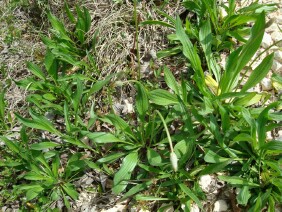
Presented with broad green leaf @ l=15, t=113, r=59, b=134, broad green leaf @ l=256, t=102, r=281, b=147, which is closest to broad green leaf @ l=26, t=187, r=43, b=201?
broad green leaf @ l=15, t=113, r=59, b=134

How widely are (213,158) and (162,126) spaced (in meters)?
0.41

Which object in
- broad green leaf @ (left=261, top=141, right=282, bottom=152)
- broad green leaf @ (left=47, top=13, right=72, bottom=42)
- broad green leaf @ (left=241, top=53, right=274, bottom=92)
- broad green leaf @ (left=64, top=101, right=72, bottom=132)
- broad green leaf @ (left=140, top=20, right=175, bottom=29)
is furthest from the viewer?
broad green leaf @ (left=47, top=13, right=72, bottom=42)

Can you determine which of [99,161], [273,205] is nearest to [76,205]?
[99,161]

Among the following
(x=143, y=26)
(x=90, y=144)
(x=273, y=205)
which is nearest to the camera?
(x=273, y=205)

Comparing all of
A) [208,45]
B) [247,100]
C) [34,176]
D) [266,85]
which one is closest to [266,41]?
[266,85]

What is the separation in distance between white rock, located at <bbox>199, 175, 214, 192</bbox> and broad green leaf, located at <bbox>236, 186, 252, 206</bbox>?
0.22 meters

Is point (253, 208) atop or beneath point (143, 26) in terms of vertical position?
beneath

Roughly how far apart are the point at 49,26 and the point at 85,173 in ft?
4.52

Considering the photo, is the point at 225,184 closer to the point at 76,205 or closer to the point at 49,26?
the point at 76,205

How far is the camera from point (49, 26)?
10.9 ft

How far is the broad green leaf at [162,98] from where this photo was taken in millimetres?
2467

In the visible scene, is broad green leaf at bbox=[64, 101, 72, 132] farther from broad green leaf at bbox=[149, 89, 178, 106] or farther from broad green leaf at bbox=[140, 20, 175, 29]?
broad green leaf at bbox=[140, 20, 175, 29]

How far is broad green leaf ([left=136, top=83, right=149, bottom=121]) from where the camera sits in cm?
243

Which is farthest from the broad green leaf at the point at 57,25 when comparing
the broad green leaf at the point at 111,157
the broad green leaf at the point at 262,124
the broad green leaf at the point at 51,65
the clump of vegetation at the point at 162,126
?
the broad green leaf at the point at 262,124
